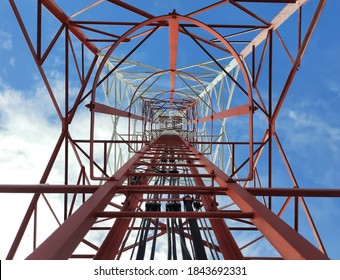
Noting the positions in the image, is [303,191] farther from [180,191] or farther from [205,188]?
[180,191]

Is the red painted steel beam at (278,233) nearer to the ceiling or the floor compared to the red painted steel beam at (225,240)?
nearer to the ceiling

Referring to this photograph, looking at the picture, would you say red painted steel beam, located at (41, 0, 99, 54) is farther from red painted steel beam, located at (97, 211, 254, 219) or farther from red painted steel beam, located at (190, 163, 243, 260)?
red painted steel beam, located at (190, 163, 243, 260)

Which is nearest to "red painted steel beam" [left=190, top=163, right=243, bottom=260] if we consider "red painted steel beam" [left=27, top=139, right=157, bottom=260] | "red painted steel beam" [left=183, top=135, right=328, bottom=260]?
"red painted steel beam" [left=183, top=135, right=328, bottom=260]

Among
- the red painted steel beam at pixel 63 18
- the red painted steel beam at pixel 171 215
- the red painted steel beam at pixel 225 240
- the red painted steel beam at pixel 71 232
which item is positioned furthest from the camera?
the red painted steel beam at pixel 63 18

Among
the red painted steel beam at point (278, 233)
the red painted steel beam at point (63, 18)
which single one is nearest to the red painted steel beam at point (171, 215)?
the red painted steel beam at point (278, 233)

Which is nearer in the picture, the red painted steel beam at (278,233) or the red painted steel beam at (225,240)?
the red painted steel beam at (278,233)

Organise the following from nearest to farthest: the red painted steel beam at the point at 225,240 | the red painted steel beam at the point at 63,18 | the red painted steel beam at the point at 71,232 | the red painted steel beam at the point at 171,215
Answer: the red painted steel beam at the point at 71,232, the red painted steel beam at the point at 171,215, the red painted steel beam at the point at 225,240, the red painted steel beam at the point at 63,18

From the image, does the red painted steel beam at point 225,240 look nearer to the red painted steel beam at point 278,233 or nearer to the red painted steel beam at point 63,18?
the red painted steel beam at point 278,233

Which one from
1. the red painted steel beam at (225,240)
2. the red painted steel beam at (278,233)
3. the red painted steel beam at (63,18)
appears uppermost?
the red painted steel beam at (63,18)

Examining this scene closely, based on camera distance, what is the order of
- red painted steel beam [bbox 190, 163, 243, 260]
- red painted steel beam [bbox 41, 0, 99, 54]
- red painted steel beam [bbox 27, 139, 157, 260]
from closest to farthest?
red painted steel beam [bbox 27, 139, 157, 260] < red painted steel beam [bbox 190, 163, 243, 260] < red painted steel beam [bbox 41, 0, 99, 54]

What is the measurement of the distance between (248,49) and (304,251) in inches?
316

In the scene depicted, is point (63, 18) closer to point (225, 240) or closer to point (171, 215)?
point (171, 215)
